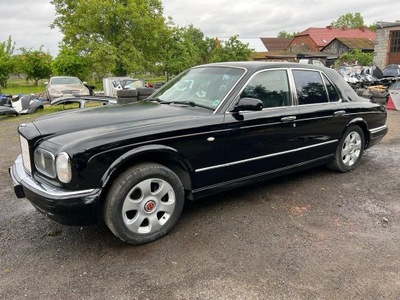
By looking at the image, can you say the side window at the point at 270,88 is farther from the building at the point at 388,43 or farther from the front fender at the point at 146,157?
the building at the point at 388,43

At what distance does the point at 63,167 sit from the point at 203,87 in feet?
6.28

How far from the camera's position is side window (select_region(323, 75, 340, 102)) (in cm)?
473

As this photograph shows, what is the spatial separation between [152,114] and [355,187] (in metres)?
3.00

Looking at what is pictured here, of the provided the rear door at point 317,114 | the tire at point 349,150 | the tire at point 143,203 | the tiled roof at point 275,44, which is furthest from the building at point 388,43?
the tiled roof at point 275,44

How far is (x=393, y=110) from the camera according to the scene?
39.9 feet

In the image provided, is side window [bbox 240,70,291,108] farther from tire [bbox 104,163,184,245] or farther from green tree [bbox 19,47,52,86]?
Result: green tree [bbox 19,47,52,86]

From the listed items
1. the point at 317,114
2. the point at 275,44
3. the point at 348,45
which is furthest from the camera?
the point at 275,44

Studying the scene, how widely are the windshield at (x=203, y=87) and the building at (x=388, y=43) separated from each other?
2896 cm

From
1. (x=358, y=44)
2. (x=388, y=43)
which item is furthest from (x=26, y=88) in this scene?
(x=358, y=44)

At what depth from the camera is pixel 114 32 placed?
28391 millimetres

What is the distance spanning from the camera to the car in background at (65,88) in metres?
16.3

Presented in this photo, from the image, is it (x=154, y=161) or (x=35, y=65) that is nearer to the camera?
(x=154, y=161)

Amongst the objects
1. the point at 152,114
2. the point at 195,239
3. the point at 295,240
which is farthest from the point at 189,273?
the point at 152,114

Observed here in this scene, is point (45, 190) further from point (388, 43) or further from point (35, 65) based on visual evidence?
point (35, 65)
